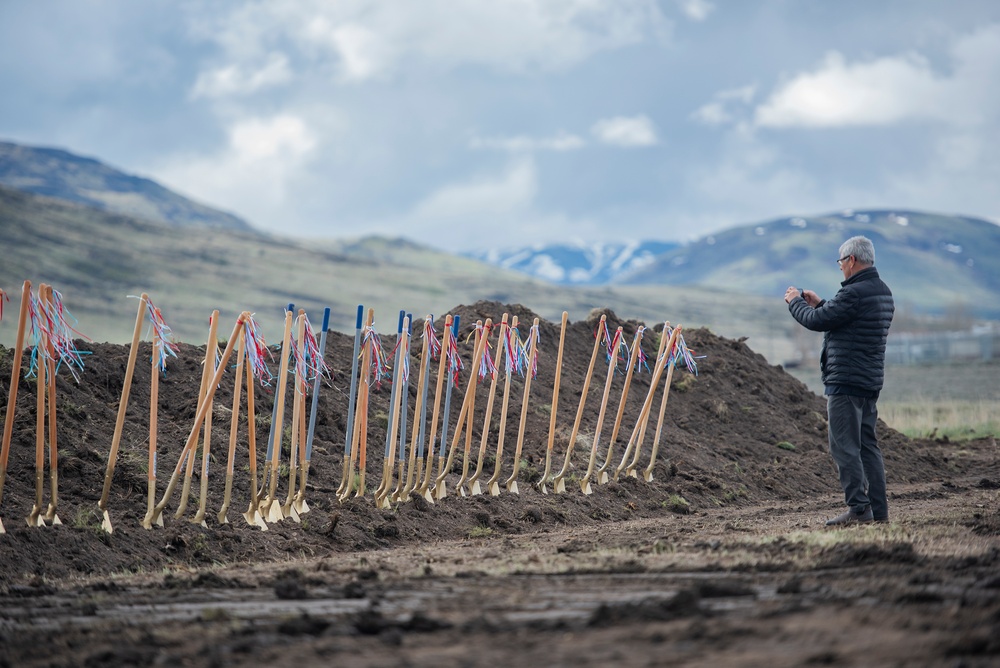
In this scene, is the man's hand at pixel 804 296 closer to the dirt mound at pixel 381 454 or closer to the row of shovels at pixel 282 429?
the dirt mound at pixel 381 454

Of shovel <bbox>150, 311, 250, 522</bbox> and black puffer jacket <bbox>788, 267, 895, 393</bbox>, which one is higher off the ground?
black puffer jacket <bbox>788, 267, 895, 393</bbox>

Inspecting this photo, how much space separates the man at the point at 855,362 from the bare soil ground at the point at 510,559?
0.43m

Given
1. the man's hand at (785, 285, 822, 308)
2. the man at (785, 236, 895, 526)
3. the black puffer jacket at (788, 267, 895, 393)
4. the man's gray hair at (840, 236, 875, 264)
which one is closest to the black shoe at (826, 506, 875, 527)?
the man at (785, 236, 895, 526)

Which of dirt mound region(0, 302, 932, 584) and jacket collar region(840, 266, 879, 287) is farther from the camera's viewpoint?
jacket collar region(840, 266, 879, 287)

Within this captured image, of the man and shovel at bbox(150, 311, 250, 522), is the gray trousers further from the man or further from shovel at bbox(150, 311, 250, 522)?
shovel at bbox(150, 311, 250, 522)

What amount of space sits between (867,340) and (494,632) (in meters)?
5.15

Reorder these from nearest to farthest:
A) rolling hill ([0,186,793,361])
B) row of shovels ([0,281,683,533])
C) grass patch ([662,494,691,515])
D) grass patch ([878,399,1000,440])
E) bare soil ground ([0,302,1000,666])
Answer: bare soil ground ([0,302,1000,666]) < row of shovels ([0,281,683,533]) < grass patch ([662,494,691,515]) < grass patch ([878,399,1000,440]) < rolling hill ([0,186,793,361])

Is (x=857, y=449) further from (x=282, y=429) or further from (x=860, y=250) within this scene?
(x=282, y=429)

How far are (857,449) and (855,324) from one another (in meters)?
1.03

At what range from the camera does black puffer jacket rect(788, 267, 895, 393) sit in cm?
813

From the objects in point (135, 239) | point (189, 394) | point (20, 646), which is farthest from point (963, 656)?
point (135, 239)

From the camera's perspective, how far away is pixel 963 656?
3697mm

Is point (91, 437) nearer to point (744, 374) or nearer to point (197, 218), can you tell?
point (744, 374)

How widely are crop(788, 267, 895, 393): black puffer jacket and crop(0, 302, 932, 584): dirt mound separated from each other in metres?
3.07
